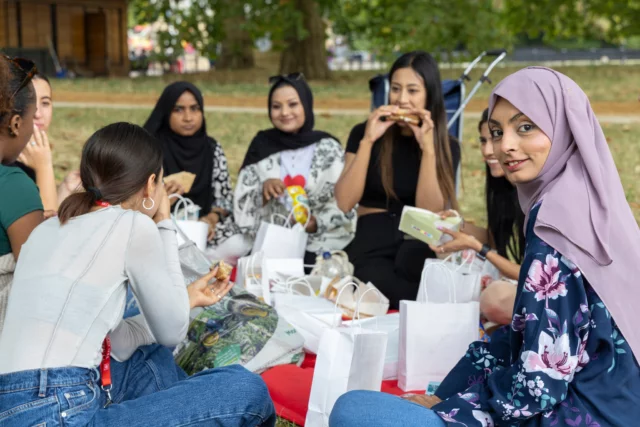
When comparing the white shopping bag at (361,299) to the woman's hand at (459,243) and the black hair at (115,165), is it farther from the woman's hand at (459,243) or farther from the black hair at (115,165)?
the black hair at (115,165)

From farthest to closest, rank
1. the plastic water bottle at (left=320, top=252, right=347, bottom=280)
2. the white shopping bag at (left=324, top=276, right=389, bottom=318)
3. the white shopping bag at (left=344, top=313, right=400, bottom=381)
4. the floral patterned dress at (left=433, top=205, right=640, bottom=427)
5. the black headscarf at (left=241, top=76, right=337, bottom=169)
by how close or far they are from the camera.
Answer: the black headscarf at (left=241, top=76, right=337, bottom=169), the plastic water bottle at (left=320, top=252, right=347, bottom=280), the white shopping bag at (left=324, top=276, right=389, bottom=318), the white shopping bag at (left=344, top=313, right=400, bottom=381), the floral patterned dress at (left=433, top=205, right=640, bottom=427)

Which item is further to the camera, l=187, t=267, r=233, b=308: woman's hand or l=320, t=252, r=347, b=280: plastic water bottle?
l=320, t=252, r=347, b=280: plastic water bottle

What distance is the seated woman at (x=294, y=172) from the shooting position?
218 inches

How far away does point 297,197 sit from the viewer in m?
5.48

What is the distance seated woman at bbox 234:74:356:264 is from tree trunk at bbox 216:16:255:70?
10.2m

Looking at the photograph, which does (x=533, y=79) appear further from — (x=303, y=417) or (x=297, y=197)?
(x=297, y=197)

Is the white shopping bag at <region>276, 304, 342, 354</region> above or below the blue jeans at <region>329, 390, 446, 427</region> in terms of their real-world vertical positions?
below

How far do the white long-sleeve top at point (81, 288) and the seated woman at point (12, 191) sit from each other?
0.39m

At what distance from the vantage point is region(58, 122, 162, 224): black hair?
8.89ft

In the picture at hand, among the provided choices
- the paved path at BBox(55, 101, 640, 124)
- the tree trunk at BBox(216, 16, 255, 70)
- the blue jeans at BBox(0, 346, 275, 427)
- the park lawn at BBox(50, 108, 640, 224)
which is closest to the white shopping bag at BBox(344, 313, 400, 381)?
the blue jeans at BBox(0, 346, 275, 427)

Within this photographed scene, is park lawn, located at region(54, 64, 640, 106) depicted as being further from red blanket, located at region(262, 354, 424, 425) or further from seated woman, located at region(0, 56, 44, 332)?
seated woman, located at region(0, 56, 44, 332)

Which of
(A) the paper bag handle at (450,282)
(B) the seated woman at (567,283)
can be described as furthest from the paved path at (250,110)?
(B) the seated woman at (567,283)

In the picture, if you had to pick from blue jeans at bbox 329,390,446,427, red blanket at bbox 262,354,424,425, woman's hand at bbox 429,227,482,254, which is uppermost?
woman's hand at bbox 429,227,482,254

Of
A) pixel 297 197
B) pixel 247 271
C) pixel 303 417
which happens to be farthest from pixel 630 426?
pixel 297 197
